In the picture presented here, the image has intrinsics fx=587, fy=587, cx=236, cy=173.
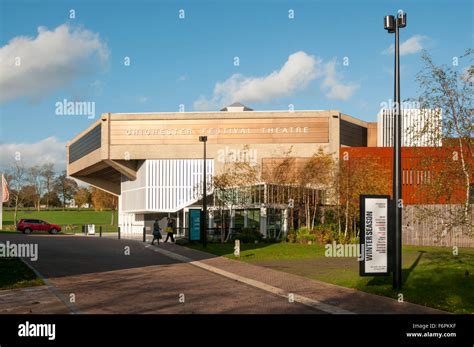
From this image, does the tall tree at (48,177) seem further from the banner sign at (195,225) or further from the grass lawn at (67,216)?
the banner sign at (195,225)

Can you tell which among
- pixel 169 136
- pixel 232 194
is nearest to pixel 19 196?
pixel 169 136

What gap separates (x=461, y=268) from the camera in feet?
59.7

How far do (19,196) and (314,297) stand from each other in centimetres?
7802

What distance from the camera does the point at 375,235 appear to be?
1466cm

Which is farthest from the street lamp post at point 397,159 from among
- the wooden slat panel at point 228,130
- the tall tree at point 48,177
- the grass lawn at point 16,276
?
the tall tree at point 48,177

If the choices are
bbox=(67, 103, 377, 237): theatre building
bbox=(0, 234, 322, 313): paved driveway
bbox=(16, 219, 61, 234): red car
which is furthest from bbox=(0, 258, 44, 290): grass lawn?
bbox=(16, 219, 61, 234): red car

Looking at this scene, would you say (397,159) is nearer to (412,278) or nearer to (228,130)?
(412,278)

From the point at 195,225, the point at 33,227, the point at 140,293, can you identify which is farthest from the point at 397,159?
the point at 33,227

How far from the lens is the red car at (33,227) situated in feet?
188

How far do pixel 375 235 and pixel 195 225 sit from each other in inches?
903

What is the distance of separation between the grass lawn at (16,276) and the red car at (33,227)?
38976 mm

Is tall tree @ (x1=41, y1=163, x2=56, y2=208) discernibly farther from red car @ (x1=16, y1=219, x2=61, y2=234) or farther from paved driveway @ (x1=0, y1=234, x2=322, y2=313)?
paved driveway @ (x1=0, y1=234, x2=322, y2=313)

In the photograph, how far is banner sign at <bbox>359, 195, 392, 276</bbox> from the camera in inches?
568
